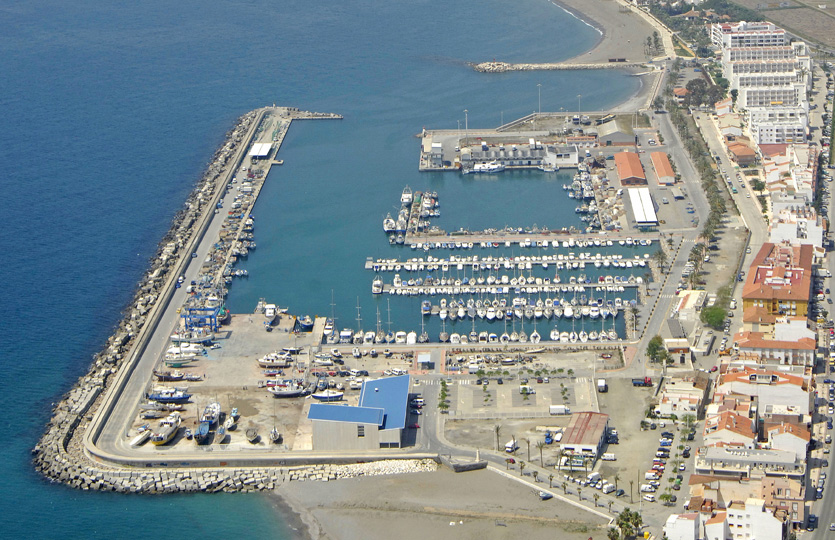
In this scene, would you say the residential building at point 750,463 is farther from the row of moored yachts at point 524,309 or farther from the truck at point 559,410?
the row of moored yachts at point 524,309

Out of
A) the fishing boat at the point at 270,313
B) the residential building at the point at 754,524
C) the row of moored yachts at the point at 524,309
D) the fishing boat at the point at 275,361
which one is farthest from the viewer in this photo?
the row of moored yachts at the point at 524,309

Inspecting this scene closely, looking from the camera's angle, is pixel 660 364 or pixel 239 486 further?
pixel 660 364

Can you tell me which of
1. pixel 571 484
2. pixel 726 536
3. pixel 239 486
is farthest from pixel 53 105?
pixel 726 536

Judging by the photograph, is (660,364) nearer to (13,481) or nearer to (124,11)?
(13,481)

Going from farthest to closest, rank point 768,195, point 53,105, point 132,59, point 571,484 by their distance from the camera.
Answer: point 132,59
point 53,105
point 768,195
point 571,484

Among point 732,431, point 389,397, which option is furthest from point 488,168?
point 732,431

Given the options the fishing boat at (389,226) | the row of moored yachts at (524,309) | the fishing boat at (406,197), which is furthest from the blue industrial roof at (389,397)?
the fishing boat at (406,197)
